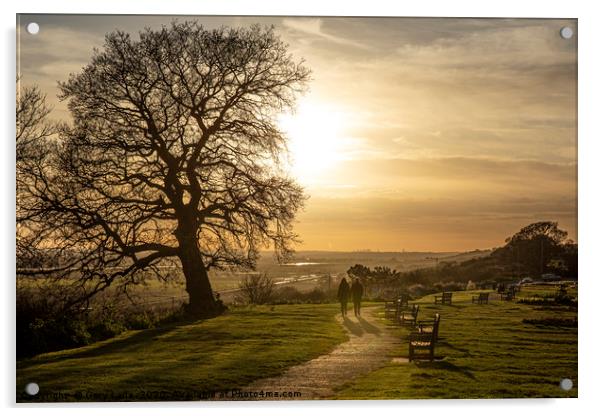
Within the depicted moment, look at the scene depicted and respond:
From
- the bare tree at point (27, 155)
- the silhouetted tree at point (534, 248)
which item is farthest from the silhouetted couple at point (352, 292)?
the bare tree at point (27, 155)

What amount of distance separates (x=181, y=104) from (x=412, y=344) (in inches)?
170

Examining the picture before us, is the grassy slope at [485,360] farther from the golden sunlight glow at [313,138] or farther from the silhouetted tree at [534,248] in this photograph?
the golden sunlight glow at [313,138]

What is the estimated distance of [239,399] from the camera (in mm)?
10344

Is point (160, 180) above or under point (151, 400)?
above

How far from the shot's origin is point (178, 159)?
1091 centimetres

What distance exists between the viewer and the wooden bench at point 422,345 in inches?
417

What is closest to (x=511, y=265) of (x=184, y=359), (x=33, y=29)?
(x=184, y=359)

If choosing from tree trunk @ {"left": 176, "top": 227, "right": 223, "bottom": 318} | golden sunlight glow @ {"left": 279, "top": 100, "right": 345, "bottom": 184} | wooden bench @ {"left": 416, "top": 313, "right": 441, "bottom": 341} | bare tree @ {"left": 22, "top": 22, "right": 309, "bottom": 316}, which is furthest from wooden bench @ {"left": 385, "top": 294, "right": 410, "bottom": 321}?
tree trunk @ {"left": 176, "top": 227, "right": 223, "bottom": 318}

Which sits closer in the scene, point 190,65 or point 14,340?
point 14,340

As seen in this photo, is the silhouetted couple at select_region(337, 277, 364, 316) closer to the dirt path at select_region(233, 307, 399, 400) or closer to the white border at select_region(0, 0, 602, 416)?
the dirt path at select_region(233, 307, 399, 400)
